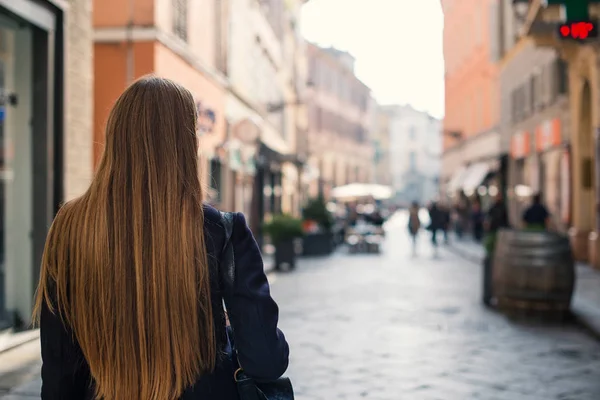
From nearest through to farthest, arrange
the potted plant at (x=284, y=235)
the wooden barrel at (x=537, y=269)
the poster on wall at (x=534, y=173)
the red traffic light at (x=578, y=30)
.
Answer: the wooden barrel at (x=537, y=269), the red traffic light at (x=578, y=30), the potted plant at (x=284, y=235), the poster on wall at (x=534, y=173)

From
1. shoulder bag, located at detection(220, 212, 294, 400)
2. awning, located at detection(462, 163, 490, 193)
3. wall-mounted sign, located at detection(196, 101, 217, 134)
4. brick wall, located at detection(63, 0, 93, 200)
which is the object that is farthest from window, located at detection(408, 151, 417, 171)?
shoulder bag, located at detection(220, 212, 294, 400)

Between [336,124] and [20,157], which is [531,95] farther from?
[336,124]

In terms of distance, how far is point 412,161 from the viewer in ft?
331

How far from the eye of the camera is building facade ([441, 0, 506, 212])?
33550 mm

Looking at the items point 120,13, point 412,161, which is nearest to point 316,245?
point 120,13

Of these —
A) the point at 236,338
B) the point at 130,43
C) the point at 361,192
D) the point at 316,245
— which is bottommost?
the point at 316,245

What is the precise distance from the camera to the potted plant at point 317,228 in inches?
901

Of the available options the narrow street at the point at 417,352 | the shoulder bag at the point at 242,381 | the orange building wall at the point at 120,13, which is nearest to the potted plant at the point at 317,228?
the orange building wall at the point at 120,13

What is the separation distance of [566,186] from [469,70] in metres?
21.8

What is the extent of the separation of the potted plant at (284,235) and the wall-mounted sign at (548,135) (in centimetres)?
745

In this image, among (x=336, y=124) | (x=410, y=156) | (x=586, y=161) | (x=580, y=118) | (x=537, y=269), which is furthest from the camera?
(x=410, y=156)

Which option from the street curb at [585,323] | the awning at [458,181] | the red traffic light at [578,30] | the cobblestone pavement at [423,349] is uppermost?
the red traffic light at [578,30]

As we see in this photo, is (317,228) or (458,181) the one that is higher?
(458,181)

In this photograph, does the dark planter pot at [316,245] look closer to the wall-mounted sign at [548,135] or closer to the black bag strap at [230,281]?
the wall-mounted sign at [548,135]
